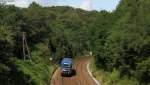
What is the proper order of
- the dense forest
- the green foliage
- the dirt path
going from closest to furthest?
the dense forest
the green foliage
the dirt path

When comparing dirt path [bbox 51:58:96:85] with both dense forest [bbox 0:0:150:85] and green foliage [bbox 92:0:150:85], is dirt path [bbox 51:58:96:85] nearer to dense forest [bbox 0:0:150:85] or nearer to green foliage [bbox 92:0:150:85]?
dense forest [bbox 0:0:150:85]

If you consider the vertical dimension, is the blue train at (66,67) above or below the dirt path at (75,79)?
above

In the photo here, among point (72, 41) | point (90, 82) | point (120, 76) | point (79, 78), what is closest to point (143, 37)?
point (120, 76)

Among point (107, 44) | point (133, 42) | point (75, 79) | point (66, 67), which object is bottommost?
point (75, 79)

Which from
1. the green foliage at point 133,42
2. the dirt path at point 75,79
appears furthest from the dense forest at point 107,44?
the dirt path at point 75,79

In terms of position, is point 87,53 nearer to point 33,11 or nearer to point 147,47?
point 33,11

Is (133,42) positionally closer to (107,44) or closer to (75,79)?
(107,44)

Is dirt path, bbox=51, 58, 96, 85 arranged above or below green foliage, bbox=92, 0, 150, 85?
below

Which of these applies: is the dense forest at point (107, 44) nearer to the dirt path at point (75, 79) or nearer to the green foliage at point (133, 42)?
the green foliage at point (133, 42)

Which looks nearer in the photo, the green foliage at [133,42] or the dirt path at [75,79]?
the green foliage at [133,42]

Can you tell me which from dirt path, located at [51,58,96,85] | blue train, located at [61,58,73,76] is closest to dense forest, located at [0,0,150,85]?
dirt path, located at [51,58,96,85]

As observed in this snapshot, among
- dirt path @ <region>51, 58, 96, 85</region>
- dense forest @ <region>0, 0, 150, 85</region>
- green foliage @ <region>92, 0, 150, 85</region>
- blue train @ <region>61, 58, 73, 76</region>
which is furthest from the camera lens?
blue train @ <region>61, 58, 73, 76</region>

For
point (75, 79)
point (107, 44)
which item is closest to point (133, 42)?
point (107, 44)

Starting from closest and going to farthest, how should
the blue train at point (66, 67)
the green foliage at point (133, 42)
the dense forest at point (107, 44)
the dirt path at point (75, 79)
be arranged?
the dense forest at point (107, 44) → the green foliage at point (133, 42) → the dirt path at point (75, 79) → the blue train at point (66, 67)
